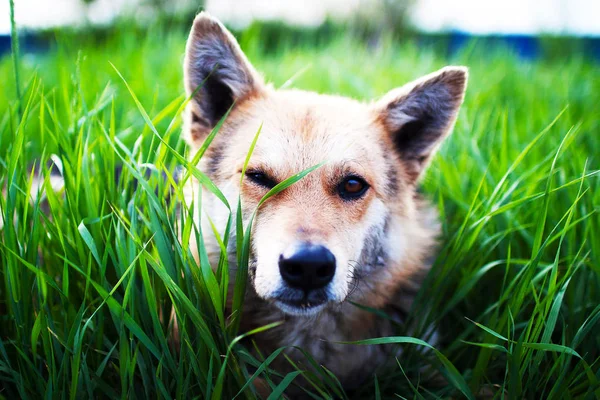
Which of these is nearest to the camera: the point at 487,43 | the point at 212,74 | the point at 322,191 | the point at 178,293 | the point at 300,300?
the point at 178,293

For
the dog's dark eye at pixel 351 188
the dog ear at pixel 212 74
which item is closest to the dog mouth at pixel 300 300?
the dog's dark eye at pixel 351 188

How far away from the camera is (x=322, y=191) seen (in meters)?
2.11

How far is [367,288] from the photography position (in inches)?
94.4

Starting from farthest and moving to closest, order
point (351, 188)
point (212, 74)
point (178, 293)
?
point (212, 74) < point (351, 188) < point (178, 293)

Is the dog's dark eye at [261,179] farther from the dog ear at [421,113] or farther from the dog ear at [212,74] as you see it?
the dog ear at [421,113]

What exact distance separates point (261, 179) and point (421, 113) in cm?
95

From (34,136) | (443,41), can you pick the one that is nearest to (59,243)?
(34,136)

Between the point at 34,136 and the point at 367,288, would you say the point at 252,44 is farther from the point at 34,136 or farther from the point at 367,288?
the point at 367,288

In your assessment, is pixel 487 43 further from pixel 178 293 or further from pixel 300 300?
pixel 178 293

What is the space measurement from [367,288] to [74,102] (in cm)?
165

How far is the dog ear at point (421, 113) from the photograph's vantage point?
2439mm

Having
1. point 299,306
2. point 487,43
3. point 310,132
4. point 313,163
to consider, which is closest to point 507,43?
point 487,43

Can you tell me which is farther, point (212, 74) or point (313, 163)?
point (212, 74)

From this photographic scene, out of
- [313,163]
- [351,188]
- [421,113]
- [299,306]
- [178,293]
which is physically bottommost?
[299,306]
